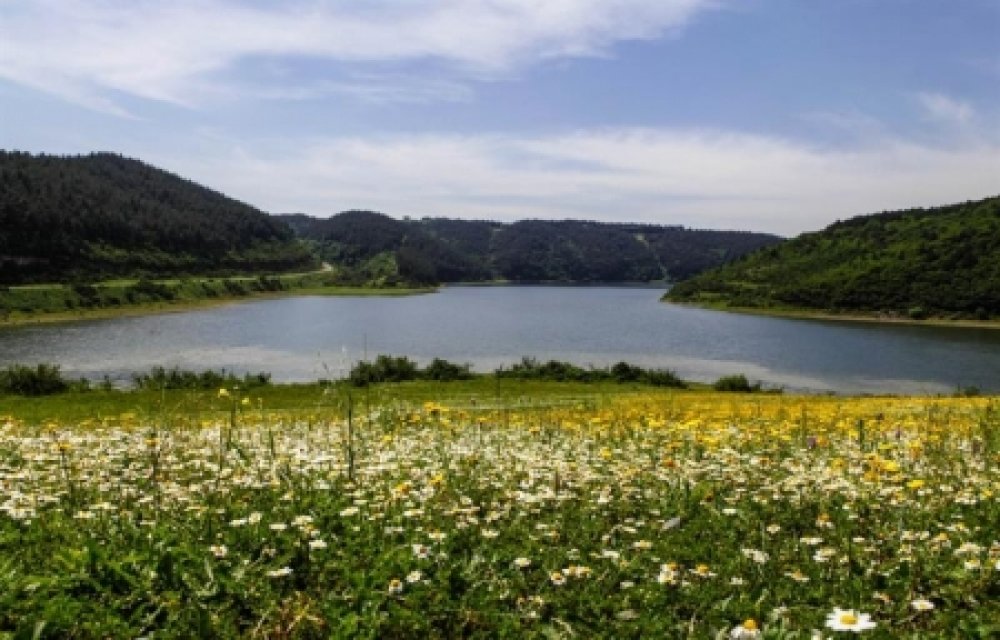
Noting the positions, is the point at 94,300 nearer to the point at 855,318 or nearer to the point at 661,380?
the point at 661,380

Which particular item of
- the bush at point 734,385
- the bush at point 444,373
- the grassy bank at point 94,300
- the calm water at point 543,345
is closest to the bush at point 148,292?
the grassy bank at point 94,300

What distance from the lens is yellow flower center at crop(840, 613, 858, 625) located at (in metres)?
3.23

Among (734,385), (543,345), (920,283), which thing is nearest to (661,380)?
(734,385)

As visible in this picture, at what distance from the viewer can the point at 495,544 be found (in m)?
5.43

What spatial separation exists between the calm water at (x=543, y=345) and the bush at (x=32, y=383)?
50.7ft

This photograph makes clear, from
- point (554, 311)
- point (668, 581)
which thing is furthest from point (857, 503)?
point (554, 311)

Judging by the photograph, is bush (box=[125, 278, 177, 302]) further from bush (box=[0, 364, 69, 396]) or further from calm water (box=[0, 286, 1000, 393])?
bush (box=[0, 364, 69, 396])

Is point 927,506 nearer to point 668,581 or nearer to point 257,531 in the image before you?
point 668,581

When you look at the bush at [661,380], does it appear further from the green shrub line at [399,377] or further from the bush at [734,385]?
the bush at [734,385]

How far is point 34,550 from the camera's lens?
4867mm

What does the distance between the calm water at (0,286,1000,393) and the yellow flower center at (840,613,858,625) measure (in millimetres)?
49718

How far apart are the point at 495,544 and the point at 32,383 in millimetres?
47301

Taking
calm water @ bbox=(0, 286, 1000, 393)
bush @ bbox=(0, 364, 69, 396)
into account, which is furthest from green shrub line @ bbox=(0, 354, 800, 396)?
calm water @ bbox=(0, 286, 1000, 393)

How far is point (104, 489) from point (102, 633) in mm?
3366
